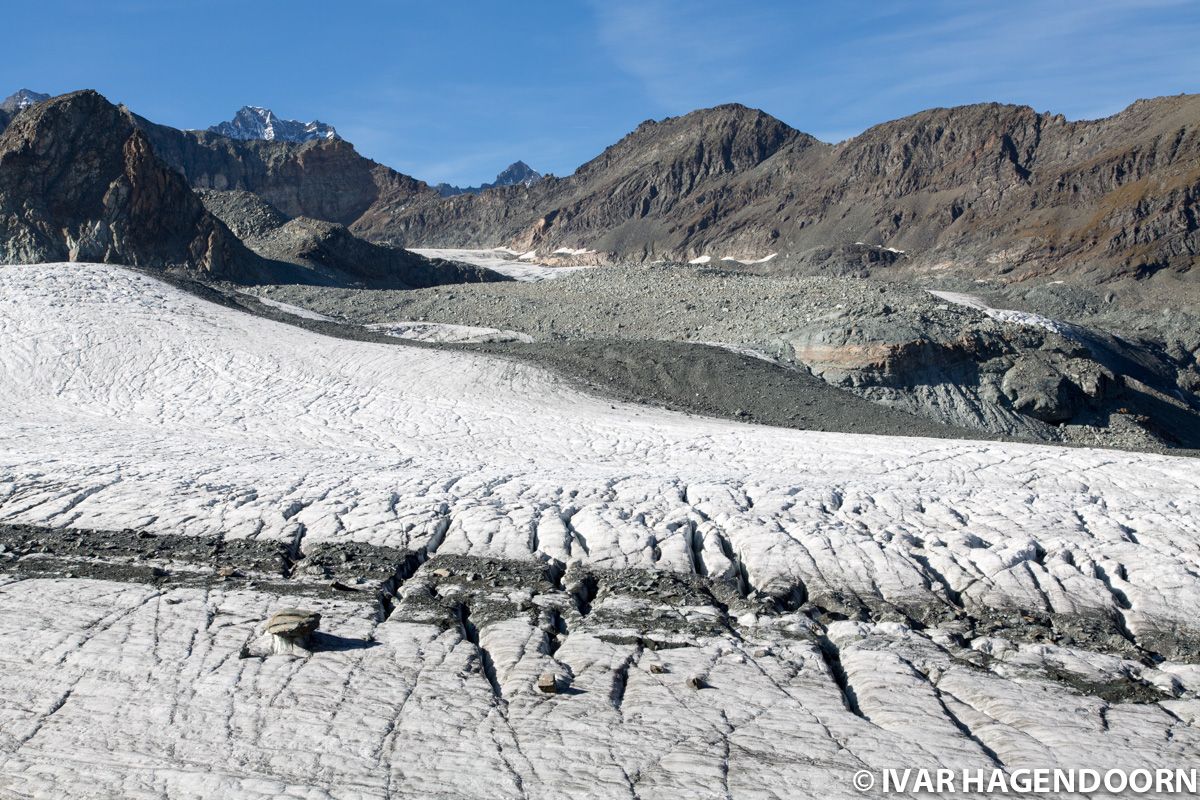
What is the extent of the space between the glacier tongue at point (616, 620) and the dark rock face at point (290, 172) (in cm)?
11486

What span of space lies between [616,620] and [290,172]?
411 ft

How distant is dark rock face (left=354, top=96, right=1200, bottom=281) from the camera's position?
6550 centimetres

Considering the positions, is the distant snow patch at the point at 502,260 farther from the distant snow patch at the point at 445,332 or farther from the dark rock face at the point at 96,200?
the distant snow patch at the point at 445,332

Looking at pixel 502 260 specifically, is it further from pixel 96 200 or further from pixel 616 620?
pixel 616 620

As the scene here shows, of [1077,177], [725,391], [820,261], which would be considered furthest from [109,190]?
[1077,177]

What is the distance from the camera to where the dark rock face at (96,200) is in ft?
142

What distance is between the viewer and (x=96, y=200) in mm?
45562

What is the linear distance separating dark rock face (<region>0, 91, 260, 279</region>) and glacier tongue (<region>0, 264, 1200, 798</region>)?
33977mm

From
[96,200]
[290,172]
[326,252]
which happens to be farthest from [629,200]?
[96,200]

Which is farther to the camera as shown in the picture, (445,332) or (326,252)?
(326,252)

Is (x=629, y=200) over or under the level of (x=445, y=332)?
over
